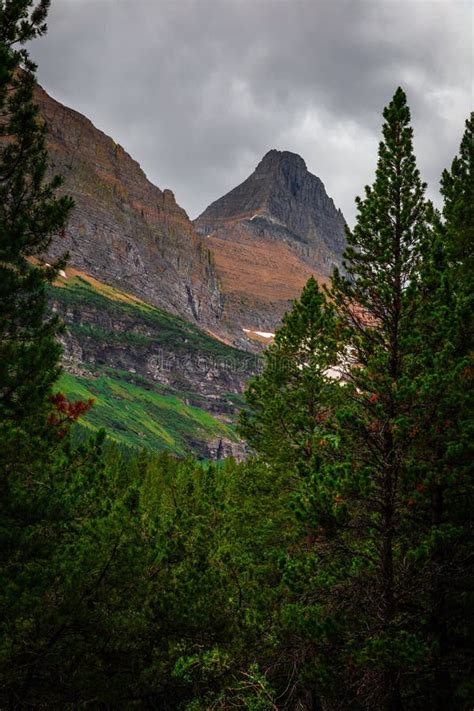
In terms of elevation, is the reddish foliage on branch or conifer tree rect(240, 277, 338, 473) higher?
conifer tree rect(240, 277, 338, 473)

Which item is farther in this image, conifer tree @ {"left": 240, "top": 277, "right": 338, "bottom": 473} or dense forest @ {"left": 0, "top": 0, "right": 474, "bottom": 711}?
conifer tree @ {"left": 240, "top": 277, "right": 338, "bottom": 473}

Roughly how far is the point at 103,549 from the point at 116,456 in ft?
188

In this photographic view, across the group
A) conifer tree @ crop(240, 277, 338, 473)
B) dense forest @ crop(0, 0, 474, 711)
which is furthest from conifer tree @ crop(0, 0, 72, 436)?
conifer tree @ crop(240, 277, 338, 473)

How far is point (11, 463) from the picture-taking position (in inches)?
404

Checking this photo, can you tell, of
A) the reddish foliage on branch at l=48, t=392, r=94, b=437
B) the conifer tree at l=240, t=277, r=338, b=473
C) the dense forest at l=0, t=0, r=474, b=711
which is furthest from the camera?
the conifer tree at l=240, t=277, r=338, b=473

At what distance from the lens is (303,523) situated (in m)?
10.0

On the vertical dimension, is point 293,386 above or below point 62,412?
above

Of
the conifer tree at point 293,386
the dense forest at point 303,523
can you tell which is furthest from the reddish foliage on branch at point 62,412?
the conifer tree at point 293,386

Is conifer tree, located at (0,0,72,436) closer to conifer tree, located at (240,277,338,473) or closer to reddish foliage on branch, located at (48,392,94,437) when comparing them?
reddish foliage on branch, located at (48,392,94,437)

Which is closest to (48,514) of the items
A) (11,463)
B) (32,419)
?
(11,463)

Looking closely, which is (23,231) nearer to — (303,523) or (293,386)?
(303,523)

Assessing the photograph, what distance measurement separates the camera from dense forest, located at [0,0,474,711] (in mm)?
9711

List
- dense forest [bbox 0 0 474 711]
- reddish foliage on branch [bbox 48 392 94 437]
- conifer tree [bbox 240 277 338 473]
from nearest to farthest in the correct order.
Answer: dense forest [bbox 0 0 474 711] → reddish foliage on branch [bbox 48 392 94 437] → conifer tree [bbox 240 277 338 473]

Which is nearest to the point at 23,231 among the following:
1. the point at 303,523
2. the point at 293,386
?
the point at 303,523
